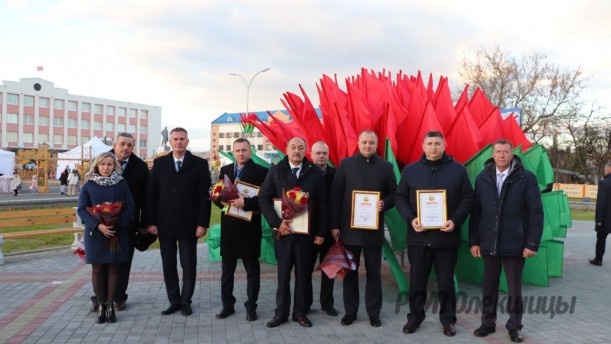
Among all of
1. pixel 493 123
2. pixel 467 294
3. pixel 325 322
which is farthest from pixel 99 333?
pixel 493 123

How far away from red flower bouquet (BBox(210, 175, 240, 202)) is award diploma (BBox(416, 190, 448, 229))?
1720mm

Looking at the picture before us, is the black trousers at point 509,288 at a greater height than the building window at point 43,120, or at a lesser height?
lesser

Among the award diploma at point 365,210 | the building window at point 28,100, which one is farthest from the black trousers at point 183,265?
the building window at point 28,100

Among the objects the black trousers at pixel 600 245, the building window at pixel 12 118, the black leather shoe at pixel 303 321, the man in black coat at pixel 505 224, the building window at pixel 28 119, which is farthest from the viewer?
the building window at pixel 28 119

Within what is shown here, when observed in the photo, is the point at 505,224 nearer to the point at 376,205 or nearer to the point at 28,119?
the point at 376,205

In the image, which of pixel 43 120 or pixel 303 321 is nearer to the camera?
pixel 303 321

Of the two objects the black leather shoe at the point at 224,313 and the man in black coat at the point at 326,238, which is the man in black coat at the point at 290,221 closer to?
the man in black coat at the point at 326,238

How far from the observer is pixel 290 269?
4863mm

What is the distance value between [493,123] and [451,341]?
2634 millimetres

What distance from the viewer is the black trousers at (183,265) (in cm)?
518

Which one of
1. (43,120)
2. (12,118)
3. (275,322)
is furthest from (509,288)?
(43,120)

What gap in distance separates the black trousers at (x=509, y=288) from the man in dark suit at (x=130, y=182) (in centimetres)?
343

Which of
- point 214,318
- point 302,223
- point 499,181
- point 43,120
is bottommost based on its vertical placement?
point 214,318

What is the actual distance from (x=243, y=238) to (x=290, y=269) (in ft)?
1.86
